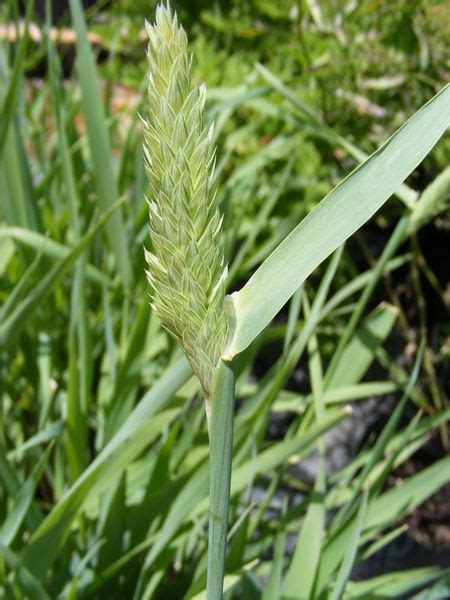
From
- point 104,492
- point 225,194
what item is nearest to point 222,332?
point 104,492

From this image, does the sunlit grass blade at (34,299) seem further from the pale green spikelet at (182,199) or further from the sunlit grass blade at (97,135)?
the pale green spikelet at (182,199)

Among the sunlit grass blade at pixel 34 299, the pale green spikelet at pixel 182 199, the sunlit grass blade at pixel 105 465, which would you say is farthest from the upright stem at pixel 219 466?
the sunlit grass blade at pixel 34 299

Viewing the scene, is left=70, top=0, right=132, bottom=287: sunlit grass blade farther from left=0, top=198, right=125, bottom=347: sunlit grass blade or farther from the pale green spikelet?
the pale green spikelet

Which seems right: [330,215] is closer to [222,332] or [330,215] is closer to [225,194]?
[222,332]

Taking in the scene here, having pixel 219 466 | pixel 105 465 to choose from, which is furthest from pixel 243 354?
pixel 219 466

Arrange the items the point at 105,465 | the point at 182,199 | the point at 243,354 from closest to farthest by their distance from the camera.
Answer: the point at 182,199
the point at 105,465
the point at 243,354

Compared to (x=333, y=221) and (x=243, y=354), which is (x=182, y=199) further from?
(x=243, y=354)
